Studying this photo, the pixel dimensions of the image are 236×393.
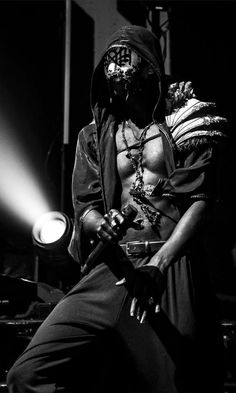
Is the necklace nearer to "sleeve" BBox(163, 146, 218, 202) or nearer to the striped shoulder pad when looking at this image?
the striped shoulder pad

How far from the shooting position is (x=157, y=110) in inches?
113

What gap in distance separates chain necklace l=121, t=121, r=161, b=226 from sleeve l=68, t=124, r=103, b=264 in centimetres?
19

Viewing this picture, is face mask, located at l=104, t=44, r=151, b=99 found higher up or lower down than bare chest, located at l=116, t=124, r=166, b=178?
higher up

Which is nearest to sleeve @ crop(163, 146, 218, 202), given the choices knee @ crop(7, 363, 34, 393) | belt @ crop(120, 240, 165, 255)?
belt @ crop(120, 240, 165, 255)

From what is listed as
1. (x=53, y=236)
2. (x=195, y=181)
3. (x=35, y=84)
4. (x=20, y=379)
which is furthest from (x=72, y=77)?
(x=20, y=379)

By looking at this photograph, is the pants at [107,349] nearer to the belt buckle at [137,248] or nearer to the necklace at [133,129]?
the belt buckle at [137,248]

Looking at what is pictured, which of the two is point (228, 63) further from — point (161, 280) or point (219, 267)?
point (161, 280)

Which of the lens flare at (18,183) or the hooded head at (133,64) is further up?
the hooded head at (133,64)

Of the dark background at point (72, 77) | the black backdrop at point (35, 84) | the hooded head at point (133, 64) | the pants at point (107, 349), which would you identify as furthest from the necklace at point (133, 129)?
the black backdrop at point (35, 84)

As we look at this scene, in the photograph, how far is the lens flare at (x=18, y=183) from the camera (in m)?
5.12

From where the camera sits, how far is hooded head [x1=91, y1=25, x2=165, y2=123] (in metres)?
2.82

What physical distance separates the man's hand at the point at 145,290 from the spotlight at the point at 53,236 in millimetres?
1903

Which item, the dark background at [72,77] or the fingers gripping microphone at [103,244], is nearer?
the fingers gripping microphone at [103,244]

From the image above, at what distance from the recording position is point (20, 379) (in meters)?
2.33
